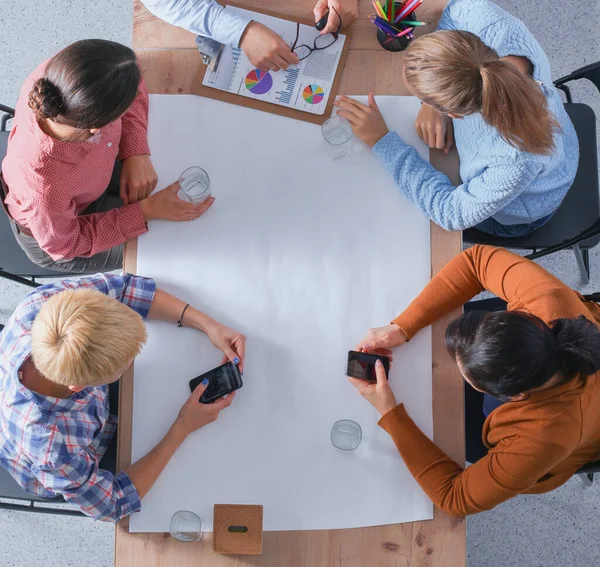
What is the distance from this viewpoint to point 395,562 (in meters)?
1.18

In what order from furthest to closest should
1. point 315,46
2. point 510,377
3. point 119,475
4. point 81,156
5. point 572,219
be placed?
point 572,219, point 315,46, point 81,156, point 119,475, point 510,377

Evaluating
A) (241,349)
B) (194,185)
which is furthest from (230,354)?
(194,185)

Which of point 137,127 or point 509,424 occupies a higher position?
point 137,127

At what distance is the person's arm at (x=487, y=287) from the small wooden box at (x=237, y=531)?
0.47 metres

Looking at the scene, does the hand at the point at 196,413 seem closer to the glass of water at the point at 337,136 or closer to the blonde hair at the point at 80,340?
the blonde hair at the point at 80,340

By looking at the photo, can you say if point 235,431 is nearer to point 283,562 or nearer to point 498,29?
point 283,562

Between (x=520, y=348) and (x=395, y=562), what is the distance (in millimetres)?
479

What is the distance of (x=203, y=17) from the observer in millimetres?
1342

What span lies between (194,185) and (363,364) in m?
0.51

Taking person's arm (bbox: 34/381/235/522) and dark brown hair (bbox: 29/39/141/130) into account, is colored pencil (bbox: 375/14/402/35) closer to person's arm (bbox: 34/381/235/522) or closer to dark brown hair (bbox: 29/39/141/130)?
dark brown hair (bbox: 29/39/141/130)

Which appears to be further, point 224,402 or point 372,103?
point 372,103

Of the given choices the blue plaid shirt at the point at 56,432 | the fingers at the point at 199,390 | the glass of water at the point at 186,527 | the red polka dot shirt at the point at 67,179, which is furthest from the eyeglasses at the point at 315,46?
the glass of water at the point at 186,527

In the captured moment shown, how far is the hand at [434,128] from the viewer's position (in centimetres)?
132

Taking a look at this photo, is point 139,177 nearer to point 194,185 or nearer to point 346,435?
point 194,185
